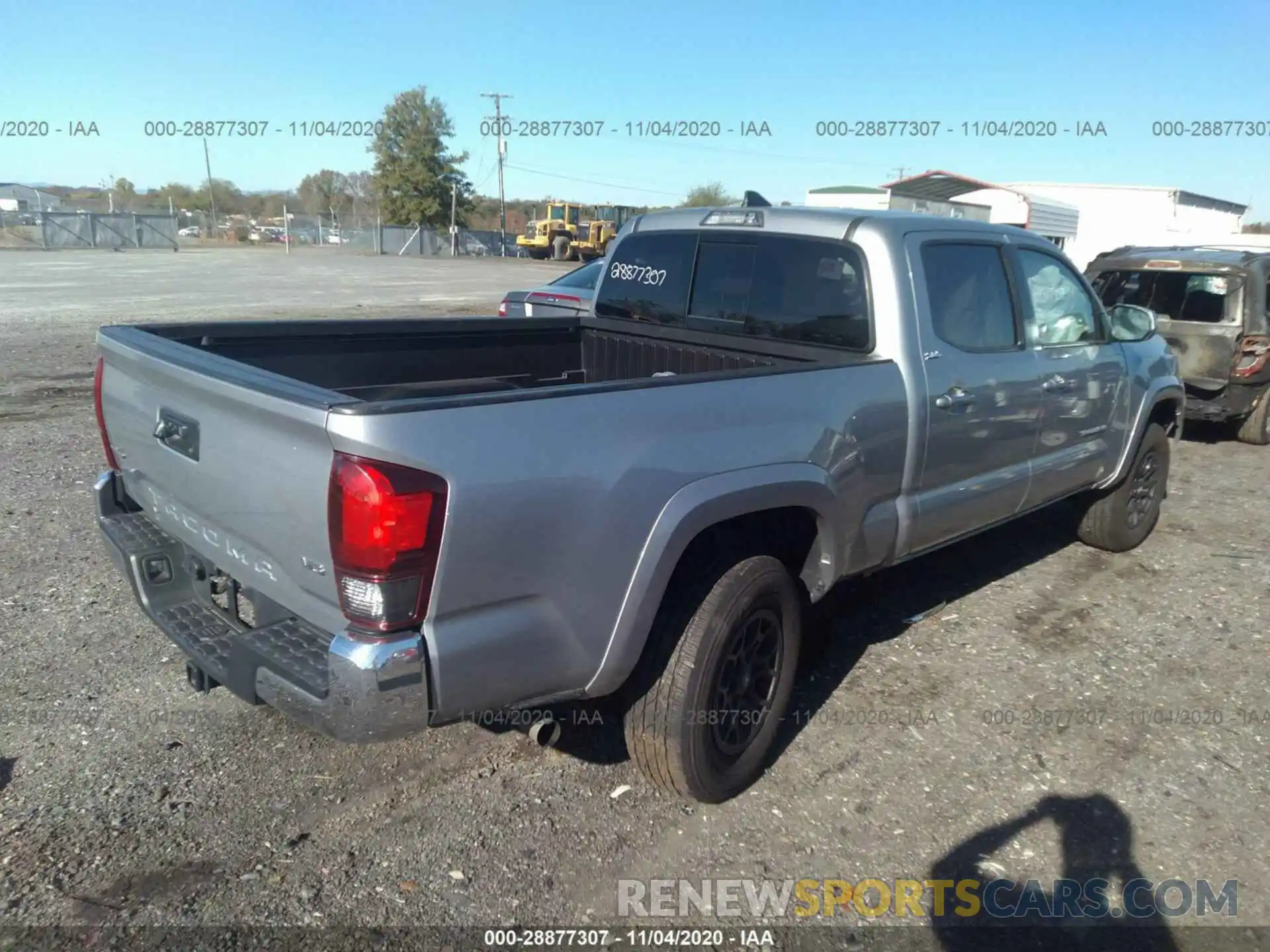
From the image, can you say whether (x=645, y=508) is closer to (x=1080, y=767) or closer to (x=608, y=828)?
(x=608, y=828)

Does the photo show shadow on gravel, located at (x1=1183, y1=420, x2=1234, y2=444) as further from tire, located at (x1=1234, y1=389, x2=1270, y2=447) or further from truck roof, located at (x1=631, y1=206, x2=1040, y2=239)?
truck roof, located at (x1=631, y1=206, x2=1040, y2=239)

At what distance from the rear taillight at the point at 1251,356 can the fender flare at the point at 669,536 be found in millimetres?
7486

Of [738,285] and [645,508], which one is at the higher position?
[738,285]

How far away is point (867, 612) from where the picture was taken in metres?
4.73

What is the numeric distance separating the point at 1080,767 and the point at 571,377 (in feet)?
9.44

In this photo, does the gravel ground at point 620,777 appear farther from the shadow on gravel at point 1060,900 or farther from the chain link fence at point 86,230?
the chain link fence at point 86,230

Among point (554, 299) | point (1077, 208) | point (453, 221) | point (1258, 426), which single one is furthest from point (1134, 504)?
point (453, 221)

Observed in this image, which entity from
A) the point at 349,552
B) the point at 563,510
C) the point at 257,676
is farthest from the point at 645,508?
the point at 257,676

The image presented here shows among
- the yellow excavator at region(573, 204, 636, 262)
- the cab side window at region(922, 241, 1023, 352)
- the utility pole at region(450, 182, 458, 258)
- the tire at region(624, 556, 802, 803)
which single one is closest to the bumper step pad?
the tire at region(624, 556, 802, 803)

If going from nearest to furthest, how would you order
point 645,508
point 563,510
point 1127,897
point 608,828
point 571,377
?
point 563,510
point 645,508
point 1127,897
point 608,828
point 571,377

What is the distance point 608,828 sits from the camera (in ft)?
9.71

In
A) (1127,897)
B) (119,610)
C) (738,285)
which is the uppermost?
(738,285)

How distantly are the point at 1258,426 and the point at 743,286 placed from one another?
7609 mm

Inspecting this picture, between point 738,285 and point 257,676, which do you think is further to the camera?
point 738,285
